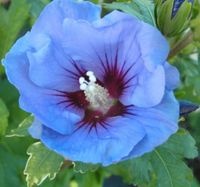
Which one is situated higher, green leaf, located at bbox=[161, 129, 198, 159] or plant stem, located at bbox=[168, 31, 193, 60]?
plant stem, located at bbox=[168, 31, 193, 60]

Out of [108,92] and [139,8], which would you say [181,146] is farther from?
[139,8]

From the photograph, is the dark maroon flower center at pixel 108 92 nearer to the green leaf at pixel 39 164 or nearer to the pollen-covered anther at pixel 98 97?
the pollen-covered anther at pixel 98 97

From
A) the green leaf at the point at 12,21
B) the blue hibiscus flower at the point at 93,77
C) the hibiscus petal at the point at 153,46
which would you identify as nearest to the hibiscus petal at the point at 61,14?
the blue hibiscus flower at the point at 93,77

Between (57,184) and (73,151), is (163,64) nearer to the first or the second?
(73,151)

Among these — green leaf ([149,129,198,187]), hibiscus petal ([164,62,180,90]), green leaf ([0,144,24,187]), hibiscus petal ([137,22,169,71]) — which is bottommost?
green leaf ([0,144,24,187])

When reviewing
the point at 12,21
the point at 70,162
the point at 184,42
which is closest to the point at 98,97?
the point at 184,42

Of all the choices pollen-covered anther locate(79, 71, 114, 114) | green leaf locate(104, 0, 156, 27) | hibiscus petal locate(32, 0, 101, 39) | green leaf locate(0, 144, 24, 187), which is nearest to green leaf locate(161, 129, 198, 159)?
pollen-covered anther locate(79, 71, 114, 114)

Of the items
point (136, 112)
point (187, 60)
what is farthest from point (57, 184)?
point (136, 112)

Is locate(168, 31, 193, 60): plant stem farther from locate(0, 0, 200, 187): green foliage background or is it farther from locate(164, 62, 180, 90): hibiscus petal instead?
locate(164, 62, 180, 90): hibiscus petal
